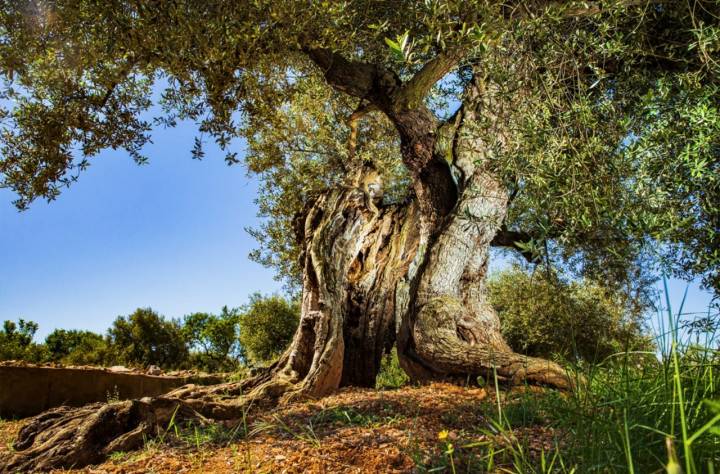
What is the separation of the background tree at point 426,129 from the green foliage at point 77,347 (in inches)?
268

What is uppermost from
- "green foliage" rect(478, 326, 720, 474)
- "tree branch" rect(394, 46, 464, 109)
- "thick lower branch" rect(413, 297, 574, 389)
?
"tree branch" rect(394, 46, 464, 109)

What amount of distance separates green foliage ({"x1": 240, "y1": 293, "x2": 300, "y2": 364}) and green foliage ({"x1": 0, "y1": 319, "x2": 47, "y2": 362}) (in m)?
5.85

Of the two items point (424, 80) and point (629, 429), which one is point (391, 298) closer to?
point (424, 80)

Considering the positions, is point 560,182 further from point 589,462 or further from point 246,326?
point 246,326

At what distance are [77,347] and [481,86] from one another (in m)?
12.0

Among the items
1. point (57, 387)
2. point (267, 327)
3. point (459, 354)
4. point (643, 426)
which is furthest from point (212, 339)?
point (643, 426)

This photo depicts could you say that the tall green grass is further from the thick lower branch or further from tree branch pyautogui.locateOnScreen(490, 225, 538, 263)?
tree branch pyautogui.locateOnScreen(490, 225, 538, 263)

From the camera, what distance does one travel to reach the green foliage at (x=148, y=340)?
49.9 feet

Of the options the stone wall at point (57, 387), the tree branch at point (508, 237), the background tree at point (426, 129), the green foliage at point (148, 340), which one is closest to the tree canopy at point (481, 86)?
the background tree at point (426, 129)

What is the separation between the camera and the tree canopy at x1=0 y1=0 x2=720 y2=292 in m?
5.07

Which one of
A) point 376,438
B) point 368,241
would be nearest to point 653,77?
point 368,241

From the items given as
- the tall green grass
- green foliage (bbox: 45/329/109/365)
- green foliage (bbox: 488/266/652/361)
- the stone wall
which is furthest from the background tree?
green foliage (bbox: 45/329/109/365)

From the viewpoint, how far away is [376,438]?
159 inches

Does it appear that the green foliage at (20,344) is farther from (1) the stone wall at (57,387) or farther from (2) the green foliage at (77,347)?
(1) the stone wall at (57,387)
